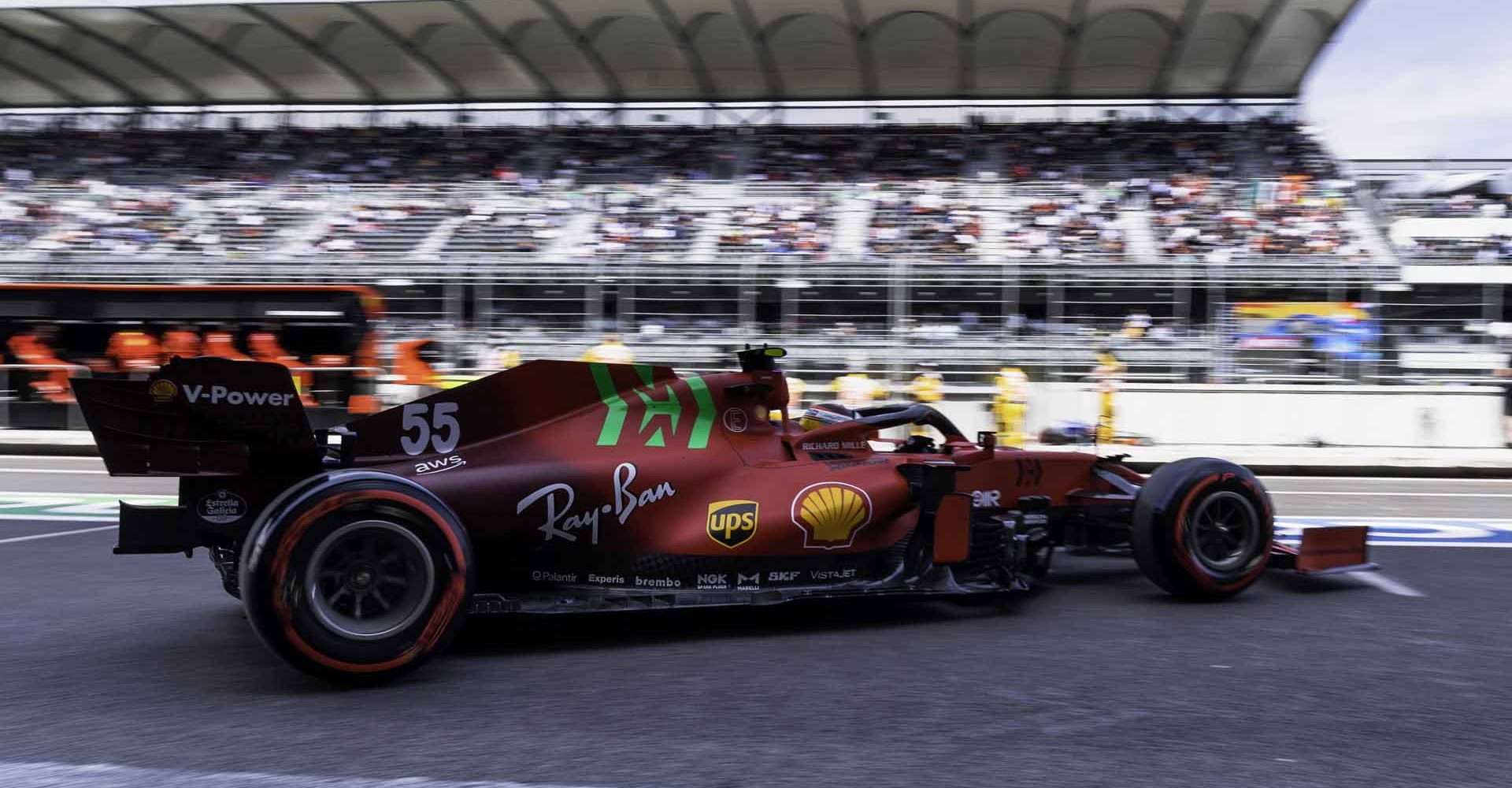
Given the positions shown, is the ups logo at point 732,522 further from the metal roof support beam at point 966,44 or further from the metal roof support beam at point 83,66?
the metal roof support beam at point 83,66

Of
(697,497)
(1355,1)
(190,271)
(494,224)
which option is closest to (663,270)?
(494,224)

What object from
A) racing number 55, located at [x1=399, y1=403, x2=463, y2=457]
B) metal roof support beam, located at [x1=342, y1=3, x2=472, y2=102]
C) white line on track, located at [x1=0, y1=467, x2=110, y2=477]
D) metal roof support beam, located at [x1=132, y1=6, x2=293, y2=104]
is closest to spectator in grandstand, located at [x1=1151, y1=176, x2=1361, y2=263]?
white line on track, located at [x1=0, y1=467, x2=110, y2=477]

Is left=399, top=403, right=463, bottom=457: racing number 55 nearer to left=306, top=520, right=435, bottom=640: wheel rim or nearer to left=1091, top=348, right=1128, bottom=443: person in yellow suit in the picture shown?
left=306, top=520, right=435, bottom=640: wheel rim

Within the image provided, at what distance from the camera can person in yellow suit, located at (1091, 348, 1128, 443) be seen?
16906mm

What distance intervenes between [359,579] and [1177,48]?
26.3 metres

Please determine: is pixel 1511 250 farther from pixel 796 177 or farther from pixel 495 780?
pixel 495 780

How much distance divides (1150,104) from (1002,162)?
485 cm

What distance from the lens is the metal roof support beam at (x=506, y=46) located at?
2600 centimetres

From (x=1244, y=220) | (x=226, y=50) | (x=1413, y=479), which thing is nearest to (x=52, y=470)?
(x=1413, y=479)

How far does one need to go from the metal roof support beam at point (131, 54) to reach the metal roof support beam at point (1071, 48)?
2229cm

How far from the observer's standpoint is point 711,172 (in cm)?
2691

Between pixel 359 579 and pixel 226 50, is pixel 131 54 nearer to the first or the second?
pixel 226 50

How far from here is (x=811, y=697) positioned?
13.6ft

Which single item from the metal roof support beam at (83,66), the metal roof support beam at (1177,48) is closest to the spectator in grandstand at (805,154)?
the metal roof support beam at (1177,48)
